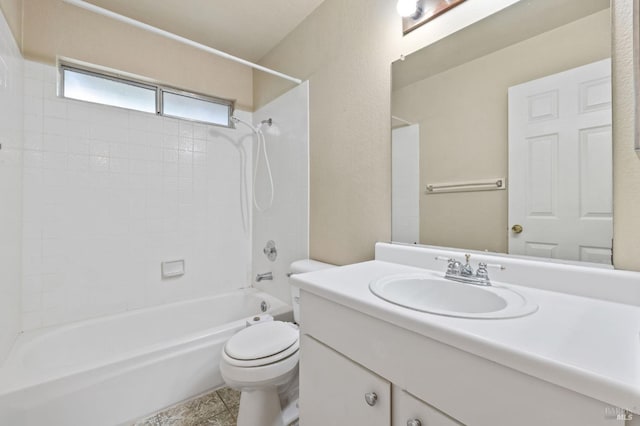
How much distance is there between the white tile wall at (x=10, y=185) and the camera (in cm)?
131

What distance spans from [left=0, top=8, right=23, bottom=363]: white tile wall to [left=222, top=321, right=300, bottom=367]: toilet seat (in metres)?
1.08

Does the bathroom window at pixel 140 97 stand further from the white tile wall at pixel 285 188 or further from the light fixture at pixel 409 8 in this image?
the light fixture at pixel 409 8

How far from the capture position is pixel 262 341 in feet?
4.62

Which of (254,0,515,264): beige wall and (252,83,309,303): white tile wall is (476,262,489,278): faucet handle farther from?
(252,83,309,303): white tile wall

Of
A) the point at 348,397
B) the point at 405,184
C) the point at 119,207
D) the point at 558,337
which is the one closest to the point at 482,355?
the point at 558,337

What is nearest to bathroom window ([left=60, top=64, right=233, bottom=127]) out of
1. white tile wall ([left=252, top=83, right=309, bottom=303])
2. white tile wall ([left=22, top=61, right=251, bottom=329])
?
white tile wall ([left=22, top=61, right=251, bottom=329])

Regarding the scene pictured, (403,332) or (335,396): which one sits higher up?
(403,332)

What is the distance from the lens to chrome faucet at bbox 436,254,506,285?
964mm

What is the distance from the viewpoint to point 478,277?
0.97 meters

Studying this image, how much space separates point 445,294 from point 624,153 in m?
0.68

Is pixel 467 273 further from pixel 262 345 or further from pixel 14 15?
pixel 14 15

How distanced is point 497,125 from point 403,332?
34.1 inches

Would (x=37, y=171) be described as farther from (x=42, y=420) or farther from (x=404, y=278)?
(x=404, y=278)

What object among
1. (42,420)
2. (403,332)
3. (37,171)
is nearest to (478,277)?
(403,332)
